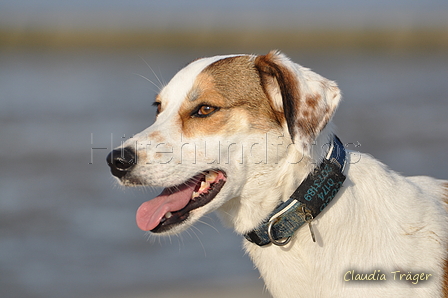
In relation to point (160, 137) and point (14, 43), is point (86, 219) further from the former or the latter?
point (14, 43)

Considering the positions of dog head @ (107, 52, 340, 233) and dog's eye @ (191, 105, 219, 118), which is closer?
dog head @ (107, 52, 340, 233)

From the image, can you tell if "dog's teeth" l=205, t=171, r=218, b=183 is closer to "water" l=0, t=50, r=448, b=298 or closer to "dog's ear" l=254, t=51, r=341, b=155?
"dog's ear" l=254, t=51, r=341, b=155

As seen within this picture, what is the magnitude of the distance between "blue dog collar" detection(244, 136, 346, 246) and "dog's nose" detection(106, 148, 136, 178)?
884mm

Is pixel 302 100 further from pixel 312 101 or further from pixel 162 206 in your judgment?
pixel 162 206

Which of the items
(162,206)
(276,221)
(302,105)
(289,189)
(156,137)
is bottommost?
(162,206)

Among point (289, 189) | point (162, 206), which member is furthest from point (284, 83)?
point (162, 206)

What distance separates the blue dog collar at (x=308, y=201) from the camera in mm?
2852

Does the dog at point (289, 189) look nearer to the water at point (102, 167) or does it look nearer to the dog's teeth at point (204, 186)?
the dog's teeth at point (204, 186)

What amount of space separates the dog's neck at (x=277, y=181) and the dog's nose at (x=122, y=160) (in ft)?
2.36

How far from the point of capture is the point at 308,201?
285 centimetres

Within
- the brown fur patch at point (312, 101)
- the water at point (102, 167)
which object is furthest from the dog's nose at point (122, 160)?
the water at point (102, 167)

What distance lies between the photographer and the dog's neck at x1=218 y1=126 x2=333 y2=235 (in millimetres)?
3014

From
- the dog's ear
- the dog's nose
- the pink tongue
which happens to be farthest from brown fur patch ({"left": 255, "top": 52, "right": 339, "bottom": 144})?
the dog's nose

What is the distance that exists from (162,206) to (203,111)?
0.65m
